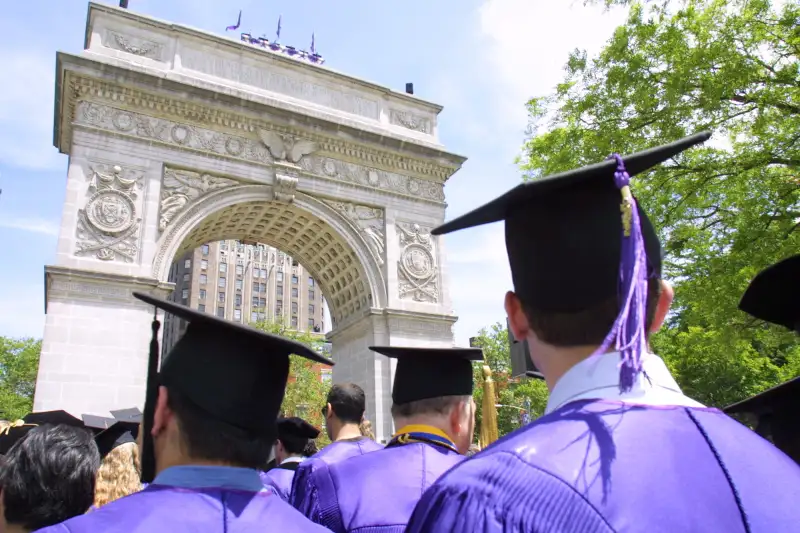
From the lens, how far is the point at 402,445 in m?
3.02

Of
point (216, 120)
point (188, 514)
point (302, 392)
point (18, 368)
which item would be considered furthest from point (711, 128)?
point (18, 368)

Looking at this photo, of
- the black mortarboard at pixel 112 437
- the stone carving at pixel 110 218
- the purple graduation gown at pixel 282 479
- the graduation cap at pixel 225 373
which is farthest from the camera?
the stone carving at pixel 110 218

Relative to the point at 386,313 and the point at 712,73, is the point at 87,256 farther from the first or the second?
the point at 712,73

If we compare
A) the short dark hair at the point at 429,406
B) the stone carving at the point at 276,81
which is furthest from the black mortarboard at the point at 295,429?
the stone carving at the point at 276,81

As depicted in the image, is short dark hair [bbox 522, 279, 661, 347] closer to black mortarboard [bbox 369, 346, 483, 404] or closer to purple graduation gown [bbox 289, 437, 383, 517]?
purple graduation gown [bbox 289, 437, 383, 517]

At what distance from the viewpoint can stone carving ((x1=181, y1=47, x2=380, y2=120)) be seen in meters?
17.8

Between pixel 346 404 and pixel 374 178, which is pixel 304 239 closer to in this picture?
pixel 374 178

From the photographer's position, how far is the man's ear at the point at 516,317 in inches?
54.9

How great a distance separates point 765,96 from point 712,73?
905 mm

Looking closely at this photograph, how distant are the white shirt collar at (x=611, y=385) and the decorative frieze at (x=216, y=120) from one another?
671 inches

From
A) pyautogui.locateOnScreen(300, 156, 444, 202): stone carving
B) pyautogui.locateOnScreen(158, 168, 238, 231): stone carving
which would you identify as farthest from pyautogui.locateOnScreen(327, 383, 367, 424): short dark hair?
pyautogui.locateOnScreen(300, 156, 444, 202): stone carving

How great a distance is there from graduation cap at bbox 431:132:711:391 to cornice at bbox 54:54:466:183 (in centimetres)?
1683

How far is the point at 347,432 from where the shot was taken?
15.2ft

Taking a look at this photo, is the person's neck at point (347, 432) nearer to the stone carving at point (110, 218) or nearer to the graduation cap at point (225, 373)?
the graduation cap at point (225, 373)
